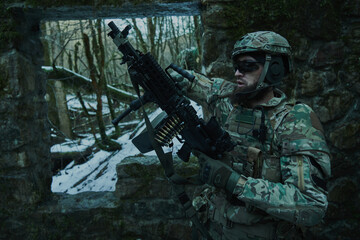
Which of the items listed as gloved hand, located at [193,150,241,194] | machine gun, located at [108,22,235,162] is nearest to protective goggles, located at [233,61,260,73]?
machine gun, located at [108,22,235,162]

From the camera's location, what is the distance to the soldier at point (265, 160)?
132cm

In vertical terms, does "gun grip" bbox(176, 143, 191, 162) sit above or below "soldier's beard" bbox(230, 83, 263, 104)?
below

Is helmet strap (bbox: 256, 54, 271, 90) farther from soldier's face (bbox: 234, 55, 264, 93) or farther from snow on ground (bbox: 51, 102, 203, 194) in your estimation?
snow on ground (bbox: 51, 102, 203, 194)

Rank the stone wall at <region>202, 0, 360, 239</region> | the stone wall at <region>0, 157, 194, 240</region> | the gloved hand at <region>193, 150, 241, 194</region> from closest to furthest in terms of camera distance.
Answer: the gloved hand at <region>193, 150, 241, 194</region>
the stone wall at <region>202, 0, 360, 239</region>
the stone wall at <region>0, 157, 194, 240</region>

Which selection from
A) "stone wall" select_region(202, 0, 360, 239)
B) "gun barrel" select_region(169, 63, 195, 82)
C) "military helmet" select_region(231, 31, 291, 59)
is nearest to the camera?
"military helmet" select_region(231, 31, 291, 59)

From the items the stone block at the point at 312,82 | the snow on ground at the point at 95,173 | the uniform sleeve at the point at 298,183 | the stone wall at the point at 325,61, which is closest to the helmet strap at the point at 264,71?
the uniform sleeve at the point at 298,183

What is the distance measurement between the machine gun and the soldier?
9 centimetres

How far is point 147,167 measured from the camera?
2.46 m

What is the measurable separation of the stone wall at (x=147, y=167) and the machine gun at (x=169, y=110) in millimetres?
701

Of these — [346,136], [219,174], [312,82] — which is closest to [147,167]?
[219,174]

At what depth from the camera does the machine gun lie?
1499 mm

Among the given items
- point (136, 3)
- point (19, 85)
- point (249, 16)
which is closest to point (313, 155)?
point (249, 16)

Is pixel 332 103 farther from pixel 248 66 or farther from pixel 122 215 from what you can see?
pixel 122 215

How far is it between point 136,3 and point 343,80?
1.85 metres
